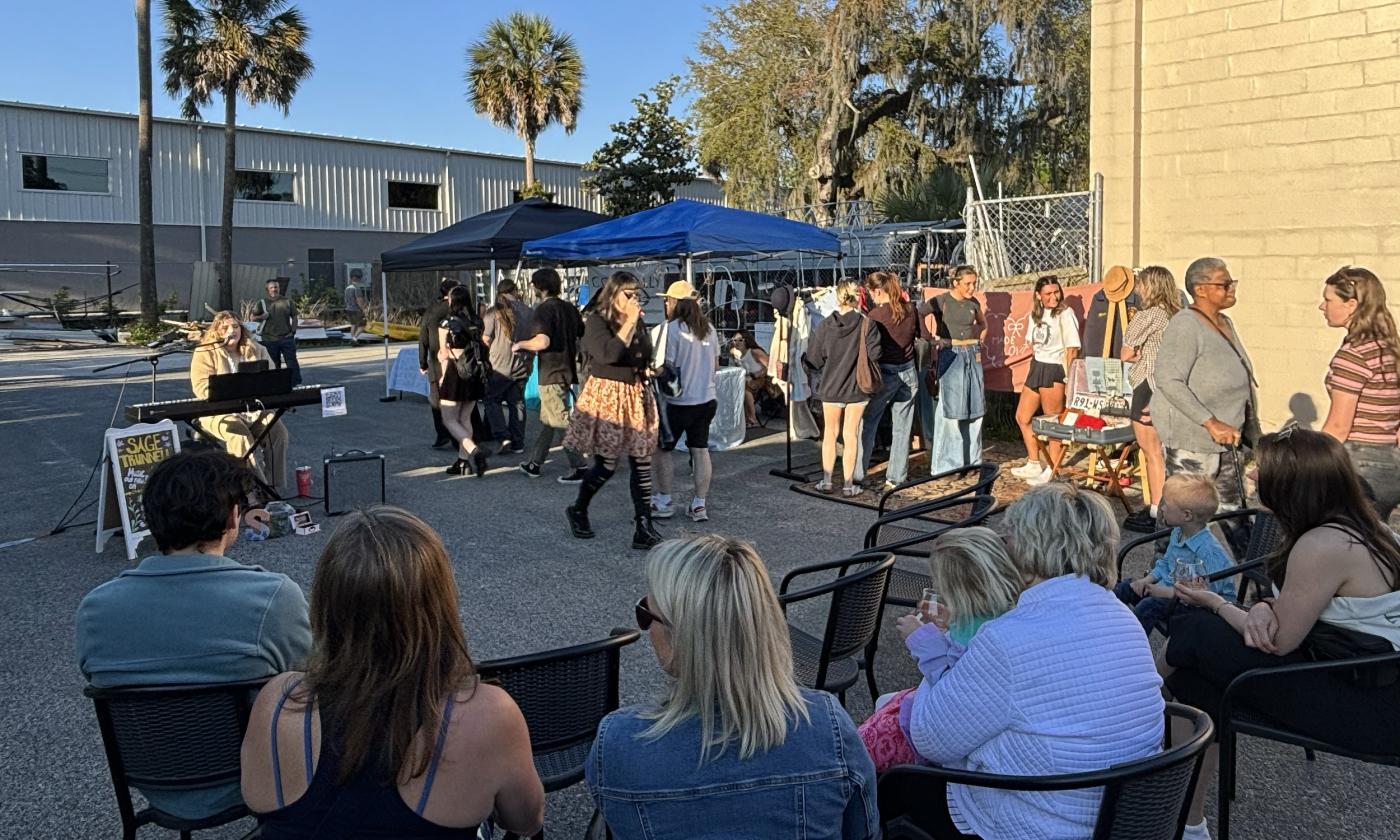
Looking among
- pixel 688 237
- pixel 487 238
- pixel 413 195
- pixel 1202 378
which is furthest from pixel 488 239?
pixel 413 195

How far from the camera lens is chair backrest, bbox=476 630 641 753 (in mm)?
2656

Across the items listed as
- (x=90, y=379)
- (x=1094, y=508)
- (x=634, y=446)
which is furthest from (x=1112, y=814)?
(x=90, y=379)

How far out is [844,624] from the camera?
3467 millimetres

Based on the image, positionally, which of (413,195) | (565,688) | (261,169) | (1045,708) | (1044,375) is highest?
(261,169)

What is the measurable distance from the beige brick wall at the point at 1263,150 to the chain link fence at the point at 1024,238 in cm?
66

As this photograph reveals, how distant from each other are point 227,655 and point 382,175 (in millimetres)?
36218

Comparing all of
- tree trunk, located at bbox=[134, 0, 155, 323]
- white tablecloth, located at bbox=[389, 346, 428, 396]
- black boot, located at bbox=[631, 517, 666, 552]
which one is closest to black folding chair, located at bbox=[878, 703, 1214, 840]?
black boot, located at bbox=[631, 517, 666, 552]

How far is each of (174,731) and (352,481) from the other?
549cm

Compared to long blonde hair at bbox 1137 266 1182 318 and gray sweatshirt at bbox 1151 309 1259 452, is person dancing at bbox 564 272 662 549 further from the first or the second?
long blonde hair at bbox 1137 266 1182 318

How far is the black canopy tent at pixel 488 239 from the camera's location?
12.8 metres

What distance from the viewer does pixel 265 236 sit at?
111 feet

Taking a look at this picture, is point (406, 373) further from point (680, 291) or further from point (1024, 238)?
point (1024, 238)

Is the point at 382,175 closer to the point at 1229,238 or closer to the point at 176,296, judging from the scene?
the point at 176,296

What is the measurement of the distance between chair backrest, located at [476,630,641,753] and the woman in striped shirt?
3.55 metres
